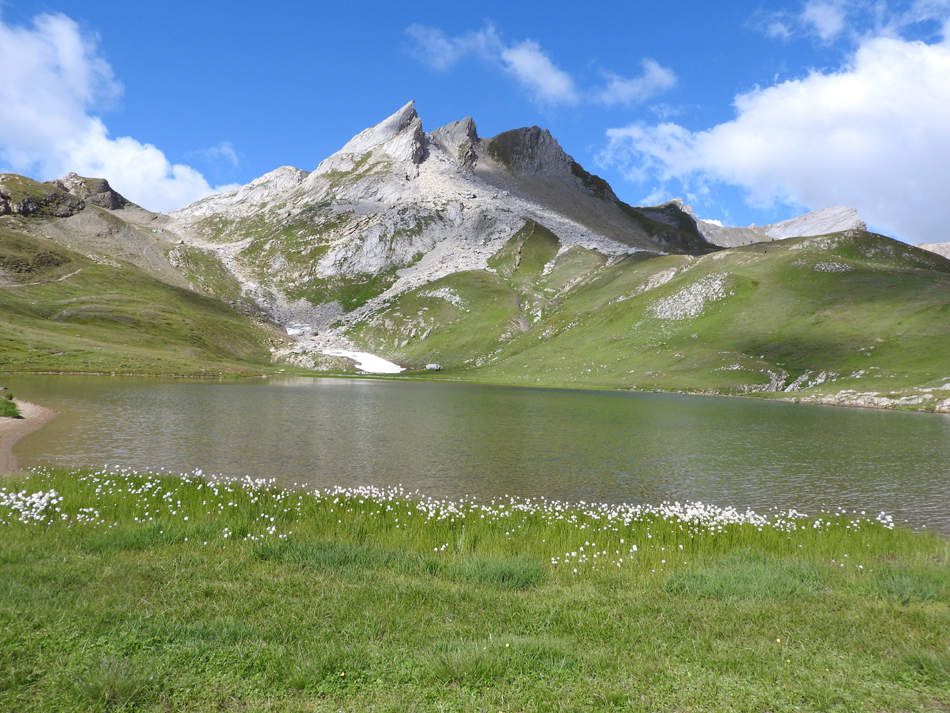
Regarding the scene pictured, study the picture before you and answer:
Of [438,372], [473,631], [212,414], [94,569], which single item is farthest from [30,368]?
[473,631]

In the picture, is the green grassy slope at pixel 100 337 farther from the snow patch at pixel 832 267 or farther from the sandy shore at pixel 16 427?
the snow patch at pixel 832 267

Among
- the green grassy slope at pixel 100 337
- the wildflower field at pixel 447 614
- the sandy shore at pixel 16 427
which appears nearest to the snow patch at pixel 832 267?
the wildflower field at pixel 447 614

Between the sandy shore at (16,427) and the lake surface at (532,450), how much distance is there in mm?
863

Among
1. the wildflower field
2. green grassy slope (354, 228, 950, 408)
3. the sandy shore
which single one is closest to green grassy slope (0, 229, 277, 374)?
the sandy shore

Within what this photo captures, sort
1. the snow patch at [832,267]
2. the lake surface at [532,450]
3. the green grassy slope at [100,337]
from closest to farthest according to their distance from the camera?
the lake surface at [532,450] < the green grassy slope at [100,337] < the snow patch at [832,267]

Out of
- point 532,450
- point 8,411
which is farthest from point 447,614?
point 8,411

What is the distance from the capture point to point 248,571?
41.5 ft

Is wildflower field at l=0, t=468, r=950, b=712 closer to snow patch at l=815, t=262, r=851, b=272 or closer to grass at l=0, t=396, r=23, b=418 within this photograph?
grass at l=0, t=396, r=23, b=418

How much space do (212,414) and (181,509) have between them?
132ft

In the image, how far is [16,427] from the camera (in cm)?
4178

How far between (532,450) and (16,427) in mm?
39775

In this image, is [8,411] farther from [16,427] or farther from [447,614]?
[447,614]

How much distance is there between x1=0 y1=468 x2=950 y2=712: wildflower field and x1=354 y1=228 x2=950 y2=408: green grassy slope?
98191 mm

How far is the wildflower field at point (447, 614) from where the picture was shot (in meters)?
8.08
